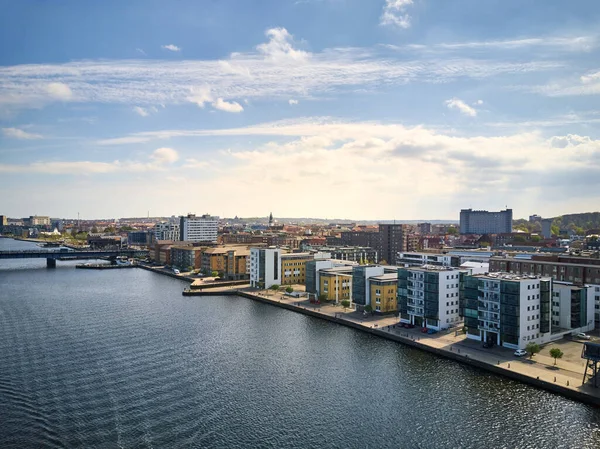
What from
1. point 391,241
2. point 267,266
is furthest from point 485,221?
point 267,266

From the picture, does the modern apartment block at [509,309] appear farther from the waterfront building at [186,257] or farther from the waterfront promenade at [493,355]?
the waterfront building at [186,257]

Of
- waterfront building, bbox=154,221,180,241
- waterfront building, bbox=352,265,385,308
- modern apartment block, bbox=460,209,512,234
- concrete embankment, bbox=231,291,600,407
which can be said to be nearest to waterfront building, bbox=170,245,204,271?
concrete embankment, bbox=231,291,600,407

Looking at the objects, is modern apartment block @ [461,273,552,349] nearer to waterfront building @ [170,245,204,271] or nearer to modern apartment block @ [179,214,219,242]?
waterfront building @ [170,245,204,271]

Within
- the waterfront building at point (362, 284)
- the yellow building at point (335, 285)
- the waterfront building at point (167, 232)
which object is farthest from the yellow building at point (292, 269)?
the waterfront building at point (167, 232)

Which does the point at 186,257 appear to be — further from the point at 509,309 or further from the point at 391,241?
the point at 509,309

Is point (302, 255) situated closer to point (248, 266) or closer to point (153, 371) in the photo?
point (248, 266)

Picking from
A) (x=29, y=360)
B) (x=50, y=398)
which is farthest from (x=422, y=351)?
(x=29, y=360)
